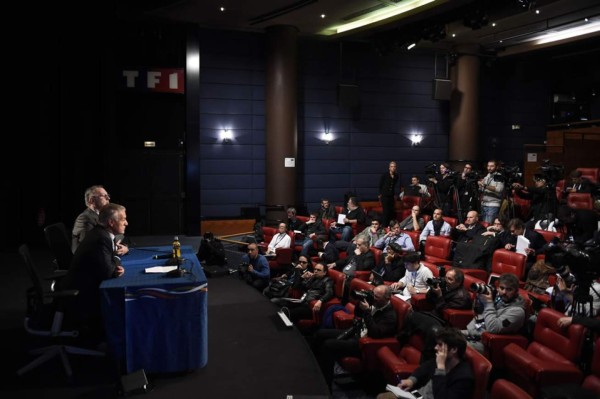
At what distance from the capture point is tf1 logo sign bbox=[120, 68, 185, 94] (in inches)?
404

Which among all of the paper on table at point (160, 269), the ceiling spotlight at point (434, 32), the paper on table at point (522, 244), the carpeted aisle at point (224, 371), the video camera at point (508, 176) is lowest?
the carpeted aisle at point (224, 371)

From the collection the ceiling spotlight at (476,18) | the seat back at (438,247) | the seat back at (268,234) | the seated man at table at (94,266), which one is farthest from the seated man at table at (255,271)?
the ceiling spotlight at (476,18)

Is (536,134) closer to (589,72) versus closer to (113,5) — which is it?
(589,72)

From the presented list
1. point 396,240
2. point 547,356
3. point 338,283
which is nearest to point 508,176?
point 396,240

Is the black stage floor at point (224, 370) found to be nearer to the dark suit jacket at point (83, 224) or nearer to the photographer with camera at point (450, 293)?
the dark suit jacket at point (83, 224)

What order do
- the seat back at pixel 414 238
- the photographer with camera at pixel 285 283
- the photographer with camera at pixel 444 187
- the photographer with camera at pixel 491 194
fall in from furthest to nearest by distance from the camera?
the photographer with camera at pixel 444 187
the photographer with camera at pixel 491 194
the seat back at pixel 414 238
the photographer with camera at pixel 285 283

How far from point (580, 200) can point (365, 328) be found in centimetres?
540

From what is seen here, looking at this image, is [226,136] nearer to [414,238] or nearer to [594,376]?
[414,238]

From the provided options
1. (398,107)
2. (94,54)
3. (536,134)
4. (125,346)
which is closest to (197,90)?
(94,54)

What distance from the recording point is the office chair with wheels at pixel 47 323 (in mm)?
3445

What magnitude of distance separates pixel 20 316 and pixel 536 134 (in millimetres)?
12920

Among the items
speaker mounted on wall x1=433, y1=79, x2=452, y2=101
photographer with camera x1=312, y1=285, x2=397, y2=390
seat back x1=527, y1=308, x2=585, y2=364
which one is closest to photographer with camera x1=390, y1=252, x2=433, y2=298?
photographer with camera x1=312, y1=285, x2=397, y2=390

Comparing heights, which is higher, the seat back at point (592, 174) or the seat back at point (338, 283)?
the seat back at point (592, 174)

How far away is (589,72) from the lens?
13438 mm
